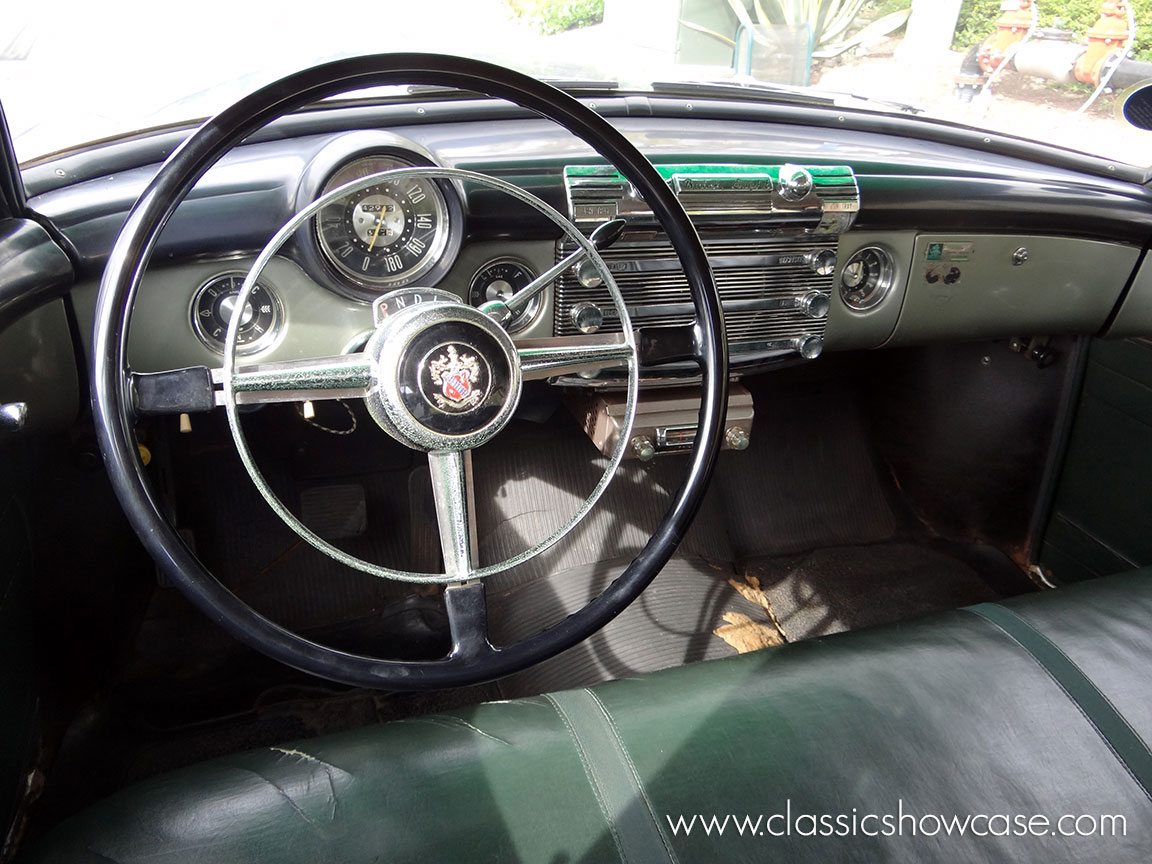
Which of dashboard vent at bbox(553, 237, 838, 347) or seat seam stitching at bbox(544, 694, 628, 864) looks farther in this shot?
dashboard vent at bbox(553, 237, 838, 347)

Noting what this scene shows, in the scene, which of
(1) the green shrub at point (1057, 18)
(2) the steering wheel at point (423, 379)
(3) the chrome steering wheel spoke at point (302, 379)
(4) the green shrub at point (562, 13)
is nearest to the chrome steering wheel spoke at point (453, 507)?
(2) the steering wheel at point (423, 379)

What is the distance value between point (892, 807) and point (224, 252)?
1263 millimetres

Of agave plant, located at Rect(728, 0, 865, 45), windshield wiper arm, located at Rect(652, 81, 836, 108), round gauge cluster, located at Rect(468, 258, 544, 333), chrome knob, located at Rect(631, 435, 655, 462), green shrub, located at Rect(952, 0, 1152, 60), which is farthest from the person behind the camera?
agave plant, located at Rect(728, 0, 865, 45)

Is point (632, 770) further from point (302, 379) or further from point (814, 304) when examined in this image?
point (814, 304)

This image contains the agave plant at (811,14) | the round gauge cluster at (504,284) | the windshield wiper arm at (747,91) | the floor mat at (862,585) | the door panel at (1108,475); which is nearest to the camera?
the round gauge cluster at (504,284)

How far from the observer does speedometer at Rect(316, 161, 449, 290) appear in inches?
55.3

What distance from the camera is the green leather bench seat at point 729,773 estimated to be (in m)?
0.96

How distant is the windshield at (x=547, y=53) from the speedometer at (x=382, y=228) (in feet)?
0.86

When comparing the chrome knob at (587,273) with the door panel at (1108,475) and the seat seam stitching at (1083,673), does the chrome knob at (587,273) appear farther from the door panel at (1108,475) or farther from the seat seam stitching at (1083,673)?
the door panel at (1108,475)

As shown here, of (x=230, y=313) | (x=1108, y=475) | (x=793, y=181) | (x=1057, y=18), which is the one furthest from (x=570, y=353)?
(x=1057, y=18)

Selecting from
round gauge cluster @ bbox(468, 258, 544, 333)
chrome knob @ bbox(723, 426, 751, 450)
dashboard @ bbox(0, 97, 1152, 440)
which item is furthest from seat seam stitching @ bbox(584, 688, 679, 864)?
chrome knob @ bbox(723, 426, 751, 450)

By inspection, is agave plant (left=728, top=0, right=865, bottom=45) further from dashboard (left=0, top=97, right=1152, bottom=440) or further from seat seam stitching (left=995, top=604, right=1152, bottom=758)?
seat seam stitching (left=995, top=604, right=1152, bottom=758)

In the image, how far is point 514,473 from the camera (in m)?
2.41

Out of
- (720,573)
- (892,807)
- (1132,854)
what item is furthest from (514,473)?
(1132,854)
